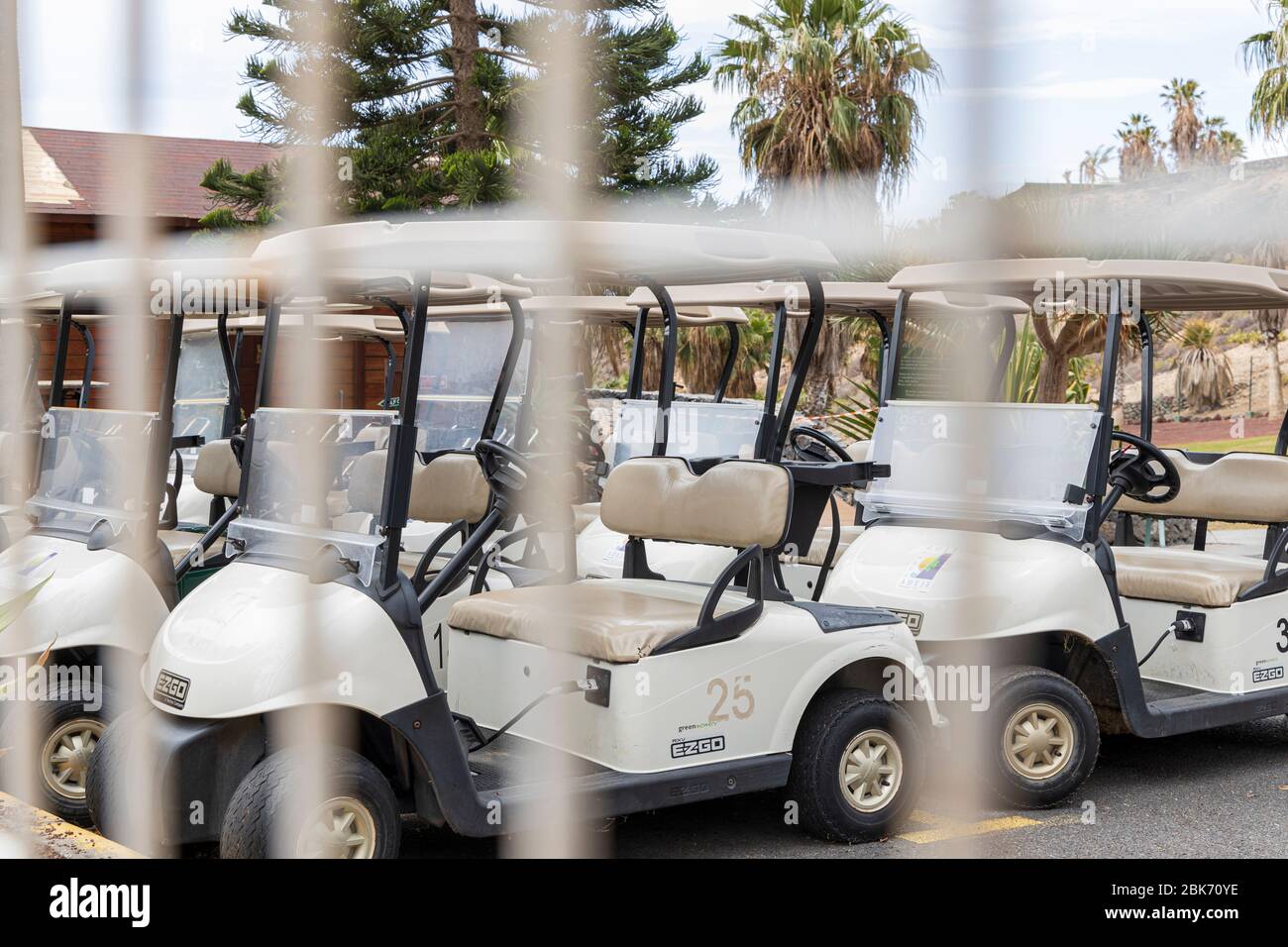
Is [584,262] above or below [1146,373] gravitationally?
above

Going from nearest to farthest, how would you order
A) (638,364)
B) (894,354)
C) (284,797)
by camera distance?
(284,797)
(894,354)
(638,364)

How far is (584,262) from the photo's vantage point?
288cm

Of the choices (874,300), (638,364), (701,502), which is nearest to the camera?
(701,502)

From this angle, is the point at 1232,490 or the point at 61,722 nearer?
the point at 61,722

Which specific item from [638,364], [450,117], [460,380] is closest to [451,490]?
[638,364]

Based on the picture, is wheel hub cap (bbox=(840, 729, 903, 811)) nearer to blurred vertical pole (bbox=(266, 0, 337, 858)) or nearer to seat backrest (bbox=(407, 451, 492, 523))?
seat backrest (bbox=(407, 451, 492, 523))

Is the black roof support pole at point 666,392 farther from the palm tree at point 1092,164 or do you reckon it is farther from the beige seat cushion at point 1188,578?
the palm tree at point 1092,164

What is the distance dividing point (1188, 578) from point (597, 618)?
7.42 ft

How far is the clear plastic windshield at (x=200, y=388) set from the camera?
9484 mm

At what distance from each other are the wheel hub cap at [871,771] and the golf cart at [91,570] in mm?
2017

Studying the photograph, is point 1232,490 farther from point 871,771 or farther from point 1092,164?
Result: point 1092,164

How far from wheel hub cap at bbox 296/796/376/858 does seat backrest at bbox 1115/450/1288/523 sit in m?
3.45
